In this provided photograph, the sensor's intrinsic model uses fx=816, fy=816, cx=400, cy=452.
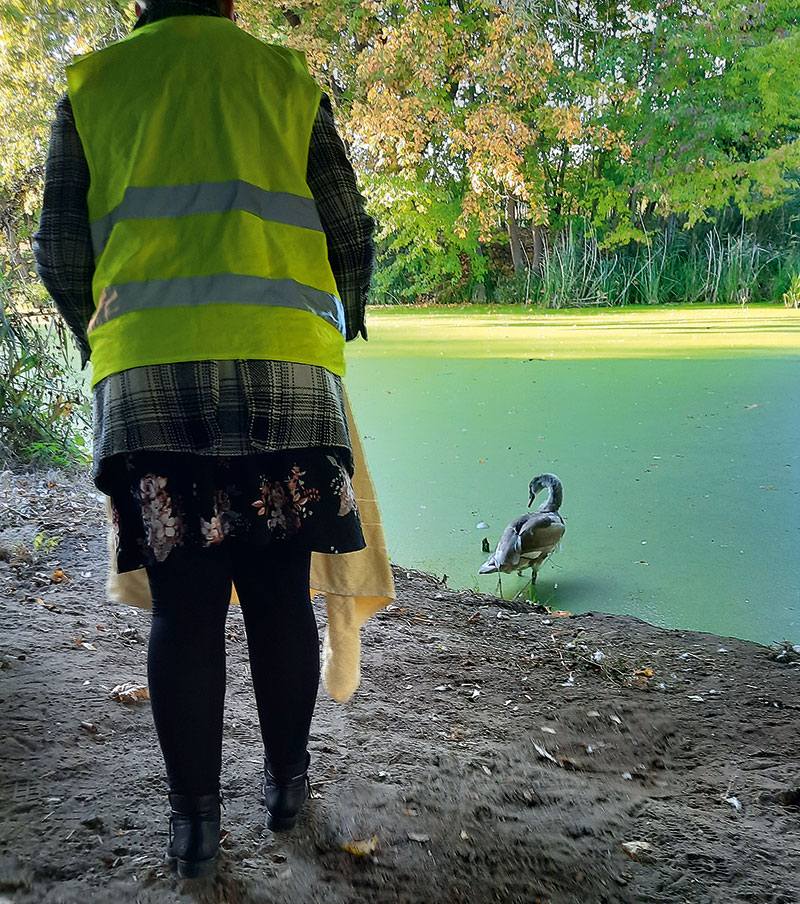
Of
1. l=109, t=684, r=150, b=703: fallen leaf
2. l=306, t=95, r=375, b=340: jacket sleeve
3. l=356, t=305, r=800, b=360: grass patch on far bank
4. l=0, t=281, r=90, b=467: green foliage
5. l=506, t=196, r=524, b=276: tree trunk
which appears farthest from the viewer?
l=506, t=196, r=524, b=276: tree trunk

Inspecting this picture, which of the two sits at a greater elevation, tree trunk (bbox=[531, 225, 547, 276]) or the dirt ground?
tree trunk (bbox=[531, 225, 547, 276])

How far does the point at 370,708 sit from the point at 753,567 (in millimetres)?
1423

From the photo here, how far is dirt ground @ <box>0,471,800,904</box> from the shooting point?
96 cm

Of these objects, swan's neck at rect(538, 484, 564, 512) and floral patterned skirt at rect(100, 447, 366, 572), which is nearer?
floral patterned skirt at rect(100, 447, 366, 572)

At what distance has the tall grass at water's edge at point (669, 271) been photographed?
7.60 meters

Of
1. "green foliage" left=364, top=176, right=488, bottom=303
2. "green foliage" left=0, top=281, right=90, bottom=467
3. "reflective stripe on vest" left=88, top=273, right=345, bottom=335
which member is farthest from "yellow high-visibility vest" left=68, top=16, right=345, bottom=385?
"green foliage" left=364, top=176, right=488, bottom=303

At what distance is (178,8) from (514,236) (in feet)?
27.1

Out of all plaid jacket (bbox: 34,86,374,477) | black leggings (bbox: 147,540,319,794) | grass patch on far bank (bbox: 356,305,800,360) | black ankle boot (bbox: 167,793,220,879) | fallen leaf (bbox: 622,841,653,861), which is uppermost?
plaid jacket (bbox: 34,86,374,477)

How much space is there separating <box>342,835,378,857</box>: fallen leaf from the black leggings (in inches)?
6.6

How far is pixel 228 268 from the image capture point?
796mm

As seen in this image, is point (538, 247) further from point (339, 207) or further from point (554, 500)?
point (339, 207)

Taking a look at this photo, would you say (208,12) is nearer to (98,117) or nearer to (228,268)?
(98,117)

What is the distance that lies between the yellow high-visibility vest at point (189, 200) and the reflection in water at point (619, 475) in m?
1.72

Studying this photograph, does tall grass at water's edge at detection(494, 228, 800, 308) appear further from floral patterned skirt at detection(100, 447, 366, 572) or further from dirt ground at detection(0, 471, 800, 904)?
floral patterned skirt at detection(100, 447, 366, 572)
